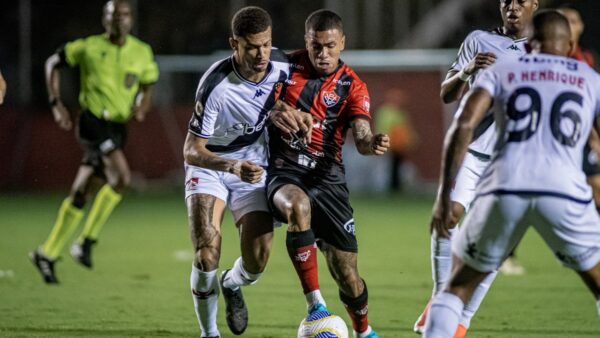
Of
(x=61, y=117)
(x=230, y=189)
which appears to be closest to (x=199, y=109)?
(x=230, y=189)

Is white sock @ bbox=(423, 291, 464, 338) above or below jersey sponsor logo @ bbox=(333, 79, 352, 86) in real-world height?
below

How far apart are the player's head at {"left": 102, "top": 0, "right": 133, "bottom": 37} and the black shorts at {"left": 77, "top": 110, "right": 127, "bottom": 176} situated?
0.94 metres

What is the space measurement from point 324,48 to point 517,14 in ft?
4.81

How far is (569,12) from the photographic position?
24.8ft

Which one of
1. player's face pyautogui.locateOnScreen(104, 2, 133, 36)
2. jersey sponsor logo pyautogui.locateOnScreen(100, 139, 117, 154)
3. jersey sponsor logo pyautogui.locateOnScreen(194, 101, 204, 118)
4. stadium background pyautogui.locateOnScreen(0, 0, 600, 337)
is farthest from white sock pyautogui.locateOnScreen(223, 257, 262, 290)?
player's face pyautogui.locateOnScreen(104, 2, 133, 36)

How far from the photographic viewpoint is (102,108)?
37.4ft

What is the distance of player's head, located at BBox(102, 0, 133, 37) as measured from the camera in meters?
11.1

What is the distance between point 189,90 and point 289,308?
14793 millimetres

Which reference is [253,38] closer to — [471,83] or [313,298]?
[471,83]

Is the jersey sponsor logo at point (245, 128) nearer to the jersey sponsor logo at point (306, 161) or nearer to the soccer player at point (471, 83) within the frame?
the jersey sponsor logo at point (306, 161)

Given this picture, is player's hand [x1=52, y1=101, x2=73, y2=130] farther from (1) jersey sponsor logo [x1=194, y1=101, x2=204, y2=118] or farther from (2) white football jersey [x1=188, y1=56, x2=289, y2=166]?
(1) jersey sponsor logo [x1=194, y1=101, x2=204, y2=118]

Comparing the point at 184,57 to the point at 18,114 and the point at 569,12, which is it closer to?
the point at 18,114

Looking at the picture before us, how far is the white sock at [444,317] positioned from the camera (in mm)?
5375

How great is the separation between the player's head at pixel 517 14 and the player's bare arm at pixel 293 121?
169cm
